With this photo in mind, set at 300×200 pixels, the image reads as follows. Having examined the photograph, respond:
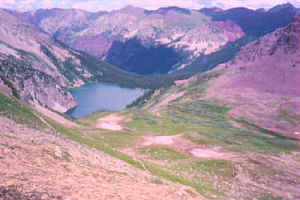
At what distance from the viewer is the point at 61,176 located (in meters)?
26.7

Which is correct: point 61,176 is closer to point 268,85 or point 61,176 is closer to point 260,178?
point 260,178

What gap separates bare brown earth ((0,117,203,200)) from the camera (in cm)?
2258

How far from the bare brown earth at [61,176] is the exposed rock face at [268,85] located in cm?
9213

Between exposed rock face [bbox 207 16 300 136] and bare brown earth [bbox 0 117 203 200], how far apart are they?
92133 mm

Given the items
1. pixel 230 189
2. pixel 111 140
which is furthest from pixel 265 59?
pixel 230 189

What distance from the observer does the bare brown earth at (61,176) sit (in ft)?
74.1

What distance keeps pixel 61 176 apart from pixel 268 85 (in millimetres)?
136698

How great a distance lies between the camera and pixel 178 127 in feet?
363

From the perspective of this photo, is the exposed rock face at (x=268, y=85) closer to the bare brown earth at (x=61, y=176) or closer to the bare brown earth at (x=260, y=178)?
the bare brown earth at (x=260, y=178)

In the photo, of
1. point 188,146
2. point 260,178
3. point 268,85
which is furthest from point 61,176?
point 268,85

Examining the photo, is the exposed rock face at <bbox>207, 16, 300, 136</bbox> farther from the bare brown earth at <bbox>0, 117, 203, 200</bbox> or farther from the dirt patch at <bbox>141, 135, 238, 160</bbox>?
the bare brown earth at <bbox>0, 117, 203, 200</bbox>

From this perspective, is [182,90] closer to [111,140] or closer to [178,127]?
[178,127]

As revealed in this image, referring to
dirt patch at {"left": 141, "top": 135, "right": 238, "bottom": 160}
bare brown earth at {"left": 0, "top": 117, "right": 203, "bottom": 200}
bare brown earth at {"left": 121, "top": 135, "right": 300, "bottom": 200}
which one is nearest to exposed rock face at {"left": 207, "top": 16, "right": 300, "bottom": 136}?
dirt patch at {"left": 141, "top": 135, "right": 238, "bottom": 160}

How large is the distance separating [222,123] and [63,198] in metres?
104
